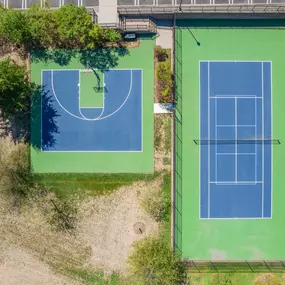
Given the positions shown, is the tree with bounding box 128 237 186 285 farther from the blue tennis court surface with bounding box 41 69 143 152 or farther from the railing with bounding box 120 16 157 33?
the railing with bounding box 120 16 157 33

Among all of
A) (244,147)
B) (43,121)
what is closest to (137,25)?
(43,121)

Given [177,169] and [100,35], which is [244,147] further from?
[100,35]

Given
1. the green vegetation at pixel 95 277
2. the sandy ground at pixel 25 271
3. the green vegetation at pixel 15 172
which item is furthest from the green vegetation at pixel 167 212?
the green vegetation at pixel 15 172

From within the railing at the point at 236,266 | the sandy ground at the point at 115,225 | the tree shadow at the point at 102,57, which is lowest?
the railing at the point at 236,266

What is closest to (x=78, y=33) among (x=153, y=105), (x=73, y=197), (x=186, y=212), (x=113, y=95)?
(x=113, y=95)

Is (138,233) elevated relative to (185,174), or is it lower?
lower

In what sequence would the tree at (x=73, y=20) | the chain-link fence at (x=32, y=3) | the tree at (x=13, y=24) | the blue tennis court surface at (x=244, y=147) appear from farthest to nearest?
1. the chain-link fence at (x=32, y=3)
2. the blue tennis court surface at (x=244, y=147)
3. the tree at (x=73, y=20)
4. the tree at (x=13, y=24)

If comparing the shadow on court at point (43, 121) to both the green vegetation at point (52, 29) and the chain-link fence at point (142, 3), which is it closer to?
the green vegetation at point (52, 29)

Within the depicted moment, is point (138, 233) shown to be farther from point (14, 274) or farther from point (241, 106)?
point (241, 106)
